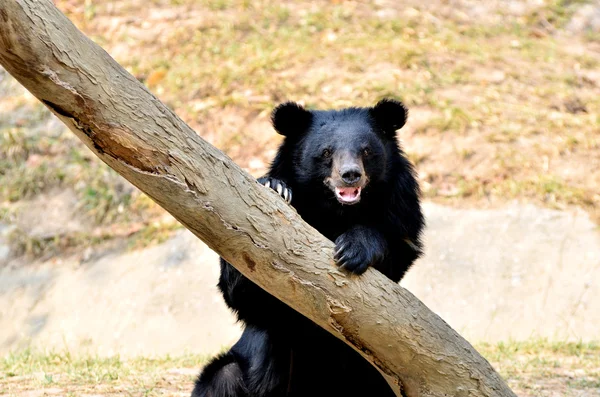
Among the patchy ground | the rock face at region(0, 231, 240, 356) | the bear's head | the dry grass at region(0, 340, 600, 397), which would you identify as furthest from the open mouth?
the rock face at region(0, 231, 240, 356)

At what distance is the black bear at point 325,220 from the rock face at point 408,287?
3.37 meters

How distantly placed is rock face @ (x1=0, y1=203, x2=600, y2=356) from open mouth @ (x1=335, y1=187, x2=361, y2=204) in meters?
3.91

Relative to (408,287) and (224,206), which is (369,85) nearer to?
(408,287)

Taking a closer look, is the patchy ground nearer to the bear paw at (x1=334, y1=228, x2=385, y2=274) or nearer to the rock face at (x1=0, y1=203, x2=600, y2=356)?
the rock face at (x1=0, y1=203, x2=600, y2=356)

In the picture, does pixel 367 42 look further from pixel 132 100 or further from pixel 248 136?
pixel 132 100

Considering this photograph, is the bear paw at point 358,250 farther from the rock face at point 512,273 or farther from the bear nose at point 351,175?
the rock face at point 512,273

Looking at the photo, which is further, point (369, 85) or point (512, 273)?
point (369, 85)

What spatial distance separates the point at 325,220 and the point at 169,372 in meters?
1.97

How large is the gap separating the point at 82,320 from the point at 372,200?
5.06m

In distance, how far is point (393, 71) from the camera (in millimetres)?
10508

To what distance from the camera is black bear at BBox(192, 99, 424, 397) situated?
399 centimetres

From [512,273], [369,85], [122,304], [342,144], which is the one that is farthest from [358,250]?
[369,85]

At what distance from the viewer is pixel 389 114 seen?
4.31 m

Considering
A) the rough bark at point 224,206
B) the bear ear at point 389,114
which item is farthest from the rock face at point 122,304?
the rough bark at point 224,206
